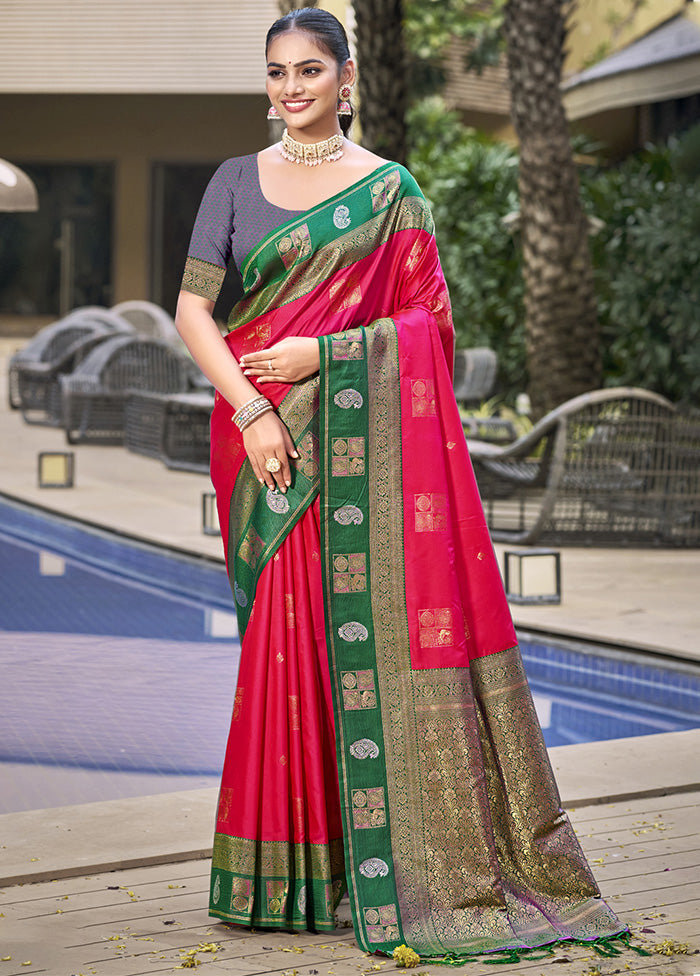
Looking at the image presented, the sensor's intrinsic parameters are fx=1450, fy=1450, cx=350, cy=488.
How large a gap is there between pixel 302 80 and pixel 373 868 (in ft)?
4.55

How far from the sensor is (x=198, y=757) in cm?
412

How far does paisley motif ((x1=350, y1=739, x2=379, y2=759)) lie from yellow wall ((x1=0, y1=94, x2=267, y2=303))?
19.8 m

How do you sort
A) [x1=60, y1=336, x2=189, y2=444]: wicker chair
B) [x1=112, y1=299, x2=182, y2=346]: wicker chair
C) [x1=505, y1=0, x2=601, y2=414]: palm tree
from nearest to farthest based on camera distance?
[x1=505, y1=0, x2=601, y2=414]: palm tree → [x1=60, y1=336, x2=189, y2=444]: wicker chair → [x1=112, y1=299, x2=182, y2=346]: wicker chair

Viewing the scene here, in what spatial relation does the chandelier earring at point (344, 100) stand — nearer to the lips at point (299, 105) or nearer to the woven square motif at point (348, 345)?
the lips at point (299, 105)

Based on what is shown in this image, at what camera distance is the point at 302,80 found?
8.37 ft

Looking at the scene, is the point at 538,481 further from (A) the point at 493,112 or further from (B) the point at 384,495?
(A) the point at 493,112

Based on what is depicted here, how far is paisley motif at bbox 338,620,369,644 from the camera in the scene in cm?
256

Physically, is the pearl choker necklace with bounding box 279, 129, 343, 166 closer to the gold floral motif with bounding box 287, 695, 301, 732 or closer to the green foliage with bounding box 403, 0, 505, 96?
the gold floral motif with bounding box 287, 695, 301, 732

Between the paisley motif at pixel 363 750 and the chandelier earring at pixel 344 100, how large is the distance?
3.74ft

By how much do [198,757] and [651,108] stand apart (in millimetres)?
13817

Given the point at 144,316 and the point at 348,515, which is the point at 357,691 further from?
the point at 144,316

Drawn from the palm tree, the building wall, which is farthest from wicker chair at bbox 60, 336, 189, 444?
the building wall

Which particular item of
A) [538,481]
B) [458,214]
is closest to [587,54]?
[458,214]

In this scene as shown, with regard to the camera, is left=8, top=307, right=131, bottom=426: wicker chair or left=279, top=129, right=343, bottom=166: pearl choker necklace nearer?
left=279, top=129, right=343, bottom=166: pearl choker necklace
